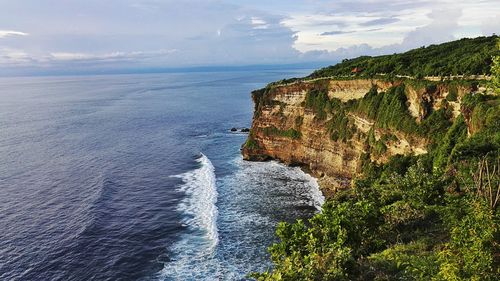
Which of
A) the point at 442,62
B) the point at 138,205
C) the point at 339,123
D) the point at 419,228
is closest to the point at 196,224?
the point at 138,205

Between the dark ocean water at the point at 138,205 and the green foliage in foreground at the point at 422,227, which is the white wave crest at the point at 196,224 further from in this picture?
the green foliage in foreground at the point at 422,227

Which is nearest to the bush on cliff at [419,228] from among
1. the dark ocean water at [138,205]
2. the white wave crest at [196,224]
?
the dark ocean water at [138,205]

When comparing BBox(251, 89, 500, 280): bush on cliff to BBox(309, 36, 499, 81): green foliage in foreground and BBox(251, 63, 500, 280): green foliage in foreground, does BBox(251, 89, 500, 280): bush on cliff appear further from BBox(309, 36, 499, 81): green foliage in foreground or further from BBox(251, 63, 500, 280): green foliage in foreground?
BBox(309, 36, 499, 81): green foliage in foreground

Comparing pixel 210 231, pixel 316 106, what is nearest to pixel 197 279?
pixel 210 231

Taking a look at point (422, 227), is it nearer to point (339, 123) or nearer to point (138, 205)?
point (138, 205)

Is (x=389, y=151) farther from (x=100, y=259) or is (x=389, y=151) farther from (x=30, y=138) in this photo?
(x=30, y=138)
